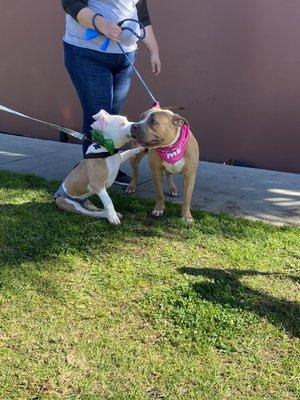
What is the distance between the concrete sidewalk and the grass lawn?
403 mm

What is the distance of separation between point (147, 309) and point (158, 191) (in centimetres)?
154

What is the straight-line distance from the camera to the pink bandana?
4000 millimetres

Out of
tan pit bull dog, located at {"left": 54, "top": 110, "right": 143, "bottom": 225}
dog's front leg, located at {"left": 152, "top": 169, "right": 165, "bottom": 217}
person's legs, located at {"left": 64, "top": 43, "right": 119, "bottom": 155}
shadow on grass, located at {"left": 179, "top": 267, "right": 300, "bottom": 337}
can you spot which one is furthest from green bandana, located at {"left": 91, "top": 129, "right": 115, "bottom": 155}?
shadow on grass, located at {"left": 179, "top": 267, "right": 300, "bottom": 337}

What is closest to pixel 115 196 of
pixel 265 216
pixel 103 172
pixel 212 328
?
pixel 103 172

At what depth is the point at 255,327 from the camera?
276 centimetres

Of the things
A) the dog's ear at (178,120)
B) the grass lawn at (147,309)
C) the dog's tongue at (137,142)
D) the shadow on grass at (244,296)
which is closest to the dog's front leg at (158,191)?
the grass lawn at (147,309)

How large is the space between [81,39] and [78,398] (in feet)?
9.72

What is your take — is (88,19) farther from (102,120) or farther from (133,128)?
(133,128)

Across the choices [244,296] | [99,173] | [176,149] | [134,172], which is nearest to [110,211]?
[99,173]

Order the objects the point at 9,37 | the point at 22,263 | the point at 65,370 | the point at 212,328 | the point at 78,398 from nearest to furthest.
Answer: the point at 78,398, the point at 65,370, the point at 212,328, the point at 22,263, the point at 9,37

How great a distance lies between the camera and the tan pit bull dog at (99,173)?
158 inches

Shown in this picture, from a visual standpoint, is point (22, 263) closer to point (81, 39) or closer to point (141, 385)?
point (141, 385)

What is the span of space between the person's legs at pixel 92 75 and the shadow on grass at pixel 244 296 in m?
1.71

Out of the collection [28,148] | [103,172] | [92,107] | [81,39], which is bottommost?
[28,148]
